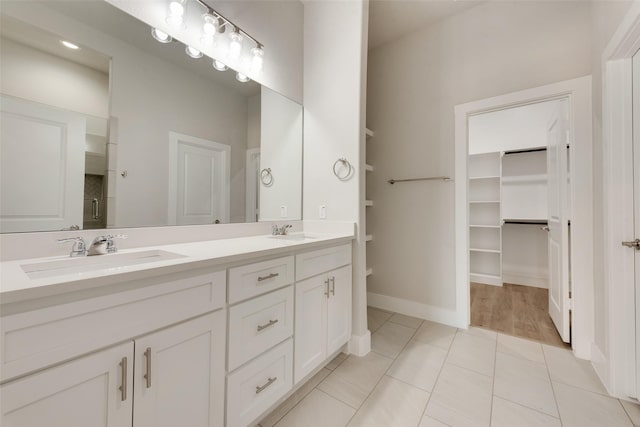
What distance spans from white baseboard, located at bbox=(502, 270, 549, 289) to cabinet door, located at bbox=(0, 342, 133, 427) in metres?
4.41

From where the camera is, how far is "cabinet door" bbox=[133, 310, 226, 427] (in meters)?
0.79

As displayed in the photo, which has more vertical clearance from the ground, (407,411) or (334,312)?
(334,312)

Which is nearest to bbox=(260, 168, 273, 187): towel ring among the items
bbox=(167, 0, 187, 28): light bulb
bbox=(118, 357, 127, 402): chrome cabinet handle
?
bbox=(167, 0, 187, 28): light bulb

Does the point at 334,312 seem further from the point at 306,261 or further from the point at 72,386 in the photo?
the point at 72,386

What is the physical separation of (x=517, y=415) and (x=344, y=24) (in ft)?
8.99

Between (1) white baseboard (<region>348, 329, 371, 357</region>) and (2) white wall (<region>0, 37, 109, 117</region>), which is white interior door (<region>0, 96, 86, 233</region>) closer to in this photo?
(2) white wall (<region>0, 37, 109, 117</region>)

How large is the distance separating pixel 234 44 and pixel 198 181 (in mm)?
925

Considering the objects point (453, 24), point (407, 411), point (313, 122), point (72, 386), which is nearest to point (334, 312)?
point (407, 411)

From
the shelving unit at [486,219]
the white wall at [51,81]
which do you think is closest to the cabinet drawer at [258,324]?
the white wall at [51,81]

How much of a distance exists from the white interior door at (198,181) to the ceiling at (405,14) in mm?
1957

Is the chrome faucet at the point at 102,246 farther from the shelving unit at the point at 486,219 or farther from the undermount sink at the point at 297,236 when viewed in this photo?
the shelving unit at the point at 486,219

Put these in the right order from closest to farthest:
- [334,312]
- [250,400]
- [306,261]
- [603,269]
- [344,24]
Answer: [250,400]
[306,261]
[603,269]
[334,312]
[344,24]

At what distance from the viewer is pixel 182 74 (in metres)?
1.47

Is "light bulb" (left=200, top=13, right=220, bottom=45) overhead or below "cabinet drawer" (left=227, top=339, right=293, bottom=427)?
overhead
